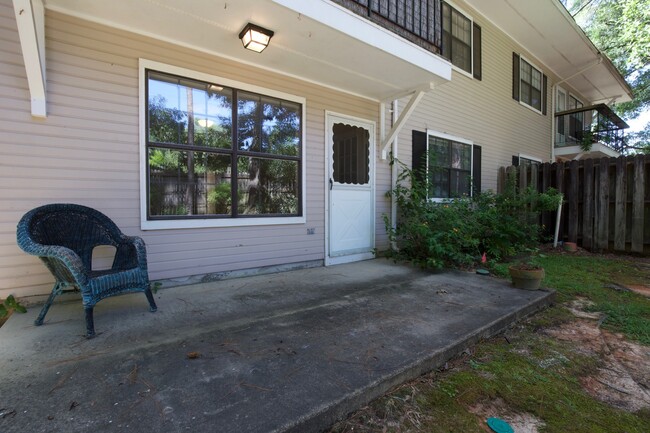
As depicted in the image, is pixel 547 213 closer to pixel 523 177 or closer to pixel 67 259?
pixel 523 177

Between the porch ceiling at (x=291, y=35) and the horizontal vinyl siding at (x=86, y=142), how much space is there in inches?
6.9

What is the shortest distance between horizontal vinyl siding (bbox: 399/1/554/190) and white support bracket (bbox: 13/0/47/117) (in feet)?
16.3

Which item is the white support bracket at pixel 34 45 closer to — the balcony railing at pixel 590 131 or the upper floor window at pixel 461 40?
the upper floor window at pixel 461 40

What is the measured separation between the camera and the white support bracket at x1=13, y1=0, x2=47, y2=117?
2500mm

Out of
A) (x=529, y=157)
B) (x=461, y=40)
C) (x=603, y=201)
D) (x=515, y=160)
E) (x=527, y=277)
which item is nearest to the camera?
(x=527, y=277)

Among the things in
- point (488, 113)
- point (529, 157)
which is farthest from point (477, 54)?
point (529, 157)

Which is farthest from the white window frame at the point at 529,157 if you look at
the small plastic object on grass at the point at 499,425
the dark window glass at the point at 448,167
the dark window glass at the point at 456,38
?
the small plastic object on grass at the point at 499,425

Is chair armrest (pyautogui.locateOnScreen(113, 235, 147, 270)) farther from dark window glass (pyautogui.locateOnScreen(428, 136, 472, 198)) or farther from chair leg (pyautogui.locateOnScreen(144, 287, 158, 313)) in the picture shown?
dark window glass (pyautogui.locateOnScreen(428, 136, 472, 198))

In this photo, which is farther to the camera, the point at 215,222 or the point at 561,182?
the point at 561,182

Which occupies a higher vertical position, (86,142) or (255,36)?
(255,36)

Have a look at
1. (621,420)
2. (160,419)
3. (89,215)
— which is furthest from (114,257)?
(621,420)

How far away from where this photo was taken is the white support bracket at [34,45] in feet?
8.20

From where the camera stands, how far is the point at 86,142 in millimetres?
3113

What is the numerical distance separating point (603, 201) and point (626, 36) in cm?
896
